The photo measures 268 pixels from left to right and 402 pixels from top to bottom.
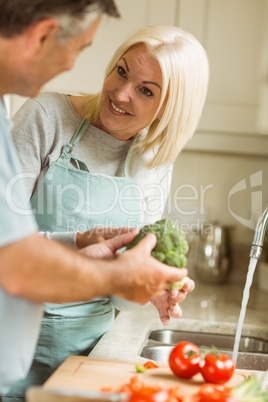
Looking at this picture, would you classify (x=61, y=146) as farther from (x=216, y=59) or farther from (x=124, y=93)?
(x=216, y=59)

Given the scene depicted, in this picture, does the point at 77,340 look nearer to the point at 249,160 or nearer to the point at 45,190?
the point at 45,190

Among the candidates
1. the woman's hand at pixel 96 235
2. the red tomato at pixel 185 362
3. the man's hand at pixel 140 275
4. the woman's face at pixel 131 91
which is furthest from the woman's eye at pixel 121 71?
the red tomato at pixel 185 362

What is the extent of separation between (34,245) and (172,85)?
0.99m

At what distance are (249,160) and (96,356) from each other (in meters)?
1.88

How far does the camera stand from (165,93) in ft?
6.20

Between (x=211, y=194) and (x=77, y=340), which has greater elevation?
(x=211, y=194)

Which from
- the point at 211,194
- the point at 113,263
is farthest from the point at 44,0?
the point at 211,194

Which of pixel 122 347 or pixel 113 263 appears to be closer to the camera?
pixel 113 263

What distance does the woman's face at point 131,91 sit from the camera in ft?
6.18

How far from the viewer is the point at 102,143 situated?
203cm

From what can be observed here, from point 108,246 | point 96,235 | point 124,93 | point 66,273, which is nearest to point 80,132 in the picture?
point 124,93

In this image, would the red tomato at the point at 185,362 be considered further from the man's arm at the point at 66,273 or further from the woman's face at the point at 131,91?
the woman's face at the point at 131,91

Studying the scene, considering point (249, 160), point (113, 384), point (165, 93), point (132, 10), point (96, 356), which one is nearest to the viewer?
point (113, 384)

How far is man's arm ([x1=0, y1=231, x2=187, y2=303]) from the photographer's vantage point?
1.06 meters
